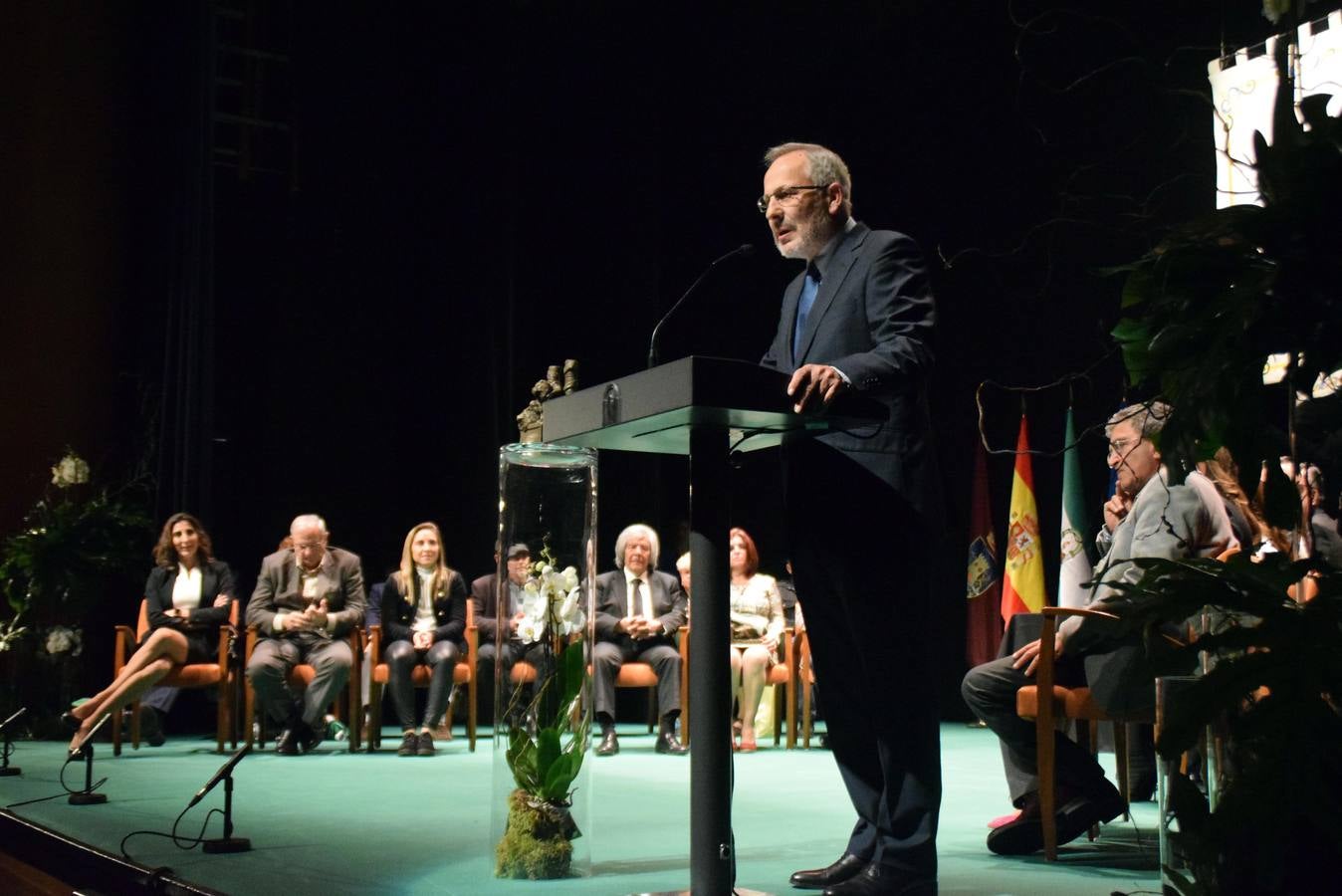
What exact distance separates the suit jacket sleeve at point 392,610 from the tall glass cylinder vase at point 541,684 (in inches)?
156

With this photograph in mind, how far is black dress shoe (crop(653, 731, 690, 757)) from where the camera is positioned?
19.6 feet

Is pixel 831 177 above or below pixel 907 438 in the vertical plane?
above

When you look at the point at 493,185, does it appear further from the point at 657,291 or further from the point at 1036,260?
the point at 1036,260

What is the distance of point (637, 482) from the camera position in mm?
7828

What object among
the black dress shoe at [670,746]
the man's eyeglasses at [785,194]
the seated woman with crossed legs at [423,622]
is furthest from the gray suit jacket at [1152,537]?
the seated woman with crossed legs at [423,622]

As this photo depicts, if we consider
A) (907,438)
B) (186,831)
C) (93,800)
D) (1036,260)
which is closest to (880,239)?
(907,438)

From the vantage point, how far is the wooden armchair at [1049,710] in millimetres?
2904

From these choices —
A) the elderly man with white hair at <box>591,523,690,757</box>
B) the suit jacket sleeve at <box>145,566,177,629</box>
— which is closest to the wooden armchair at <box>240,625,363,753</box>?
the suit jacket sleeve at <box>145,566,177,629</box>

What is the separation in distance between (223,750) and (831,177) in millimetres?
4889

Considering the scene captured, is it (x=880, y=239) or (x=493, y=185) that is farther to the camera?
(x=493, y=185)

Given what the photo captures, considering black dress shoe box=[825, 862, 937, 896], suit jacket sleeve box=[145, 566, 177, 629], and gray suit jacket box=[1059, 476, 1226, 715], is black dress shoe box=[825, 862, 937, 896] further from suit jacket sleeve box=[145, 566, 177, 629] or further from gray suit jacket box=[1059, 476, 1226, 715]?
suit jacket sleeve box=[145, 566, 177, 629]

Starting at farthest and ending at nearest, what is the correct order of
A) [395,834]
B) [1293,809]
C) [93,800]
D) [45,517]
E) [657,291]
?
[657,291], [45,517], [93,800], [395,834], [1293,809]

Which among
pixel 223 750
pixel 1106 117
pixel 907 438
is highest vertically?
pixel 1106 117

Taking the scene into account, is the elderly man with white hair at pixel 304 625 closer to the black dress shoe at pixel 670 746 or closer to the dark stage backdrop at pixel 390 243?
the dark stage backdrop at pixel 390 243
